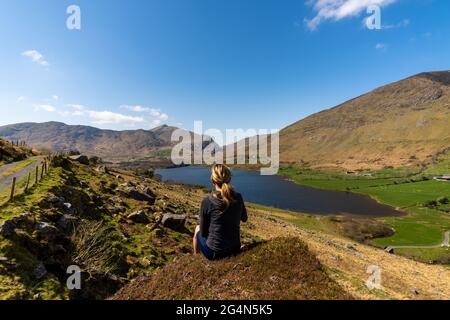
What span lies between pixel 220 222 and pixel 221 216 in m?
0.22

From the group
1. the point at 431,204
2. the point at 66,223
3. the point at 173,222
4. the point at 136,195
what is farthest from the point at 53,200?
the point at 431,204

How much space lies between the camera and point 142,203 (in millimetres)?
28094

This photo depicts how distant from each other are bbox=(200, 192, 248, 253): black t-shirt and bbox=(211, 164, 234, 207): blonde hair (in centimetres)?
17

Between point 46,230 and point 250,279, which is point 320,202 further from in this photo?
point 250,279

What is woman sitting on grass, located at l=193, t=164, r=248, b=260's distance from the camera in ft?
27.7

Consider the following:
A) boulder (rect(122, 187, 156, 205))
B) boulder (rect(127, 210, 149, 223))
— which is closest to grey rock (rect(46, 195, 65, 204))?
boulder (rect(127, 210, 149, 223))

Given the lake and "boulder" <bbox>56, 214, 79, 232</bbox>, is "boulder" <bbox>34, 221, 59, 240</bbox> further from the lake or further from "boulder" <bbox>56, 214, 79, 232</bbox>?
the lake

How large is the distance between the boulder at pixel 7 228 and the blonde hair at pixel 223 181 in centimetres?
984

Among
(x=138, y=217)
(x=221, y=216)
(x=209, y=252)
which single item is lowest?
(x=138, y=217)

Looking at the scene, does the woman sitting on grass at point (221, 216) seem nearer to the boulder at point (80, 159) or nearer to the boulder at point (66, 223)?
the boulder at point (66, 223)

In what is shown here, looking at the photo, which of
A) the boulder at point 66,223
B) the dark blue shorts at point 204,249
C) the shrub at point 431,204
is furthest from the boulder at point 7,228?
the shrub at point 431,204

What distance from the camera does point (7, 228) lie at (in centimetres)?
1175
